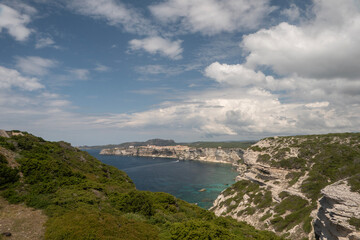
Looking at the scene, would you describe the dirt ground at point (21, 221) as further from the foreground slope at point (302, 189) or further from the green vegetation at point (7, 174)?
the foreground slope at point (302, 189)

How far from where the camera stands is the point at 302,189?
42781 mm

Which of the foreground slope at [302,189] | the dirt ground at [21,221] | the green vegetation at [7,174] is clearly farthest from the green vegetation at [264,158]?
the green vegetation at [7,174]

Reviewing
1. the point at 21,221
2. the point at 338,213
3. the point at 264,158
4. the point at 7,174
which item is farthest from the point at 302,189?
the point at 7,174

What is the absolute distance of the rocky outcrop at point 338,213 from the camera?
2377cm

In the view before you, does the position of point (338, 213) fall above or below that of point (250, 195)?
above

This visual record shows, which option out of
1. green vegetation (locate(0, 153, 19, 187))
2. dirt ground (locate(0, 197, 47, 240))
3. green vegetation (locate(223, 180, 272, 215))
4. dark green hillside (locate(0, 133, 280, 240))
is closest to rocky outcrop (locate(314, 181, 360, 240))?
dark green hillside (locate(0, 133, 280, 240))

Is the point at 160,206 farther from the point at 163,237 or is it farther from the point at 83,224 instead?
the point at 83,224

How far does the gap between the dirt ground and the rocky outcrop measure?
32.8 metres

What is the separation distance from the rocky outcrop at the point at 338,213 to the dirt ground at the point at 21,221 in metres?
32.8

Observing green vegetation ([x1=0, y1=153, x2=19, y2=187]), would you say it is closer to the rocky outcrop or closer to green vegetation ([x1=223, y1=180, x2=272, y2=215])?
the rocky outcrop

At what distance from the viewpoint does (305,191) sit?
137ft

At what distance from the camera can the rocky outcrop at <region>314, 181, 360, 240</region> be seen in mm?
23766

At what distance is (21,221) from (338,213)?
35524 mm

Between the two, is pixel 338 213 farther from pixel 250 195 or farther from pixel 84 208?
pixel 84 208
